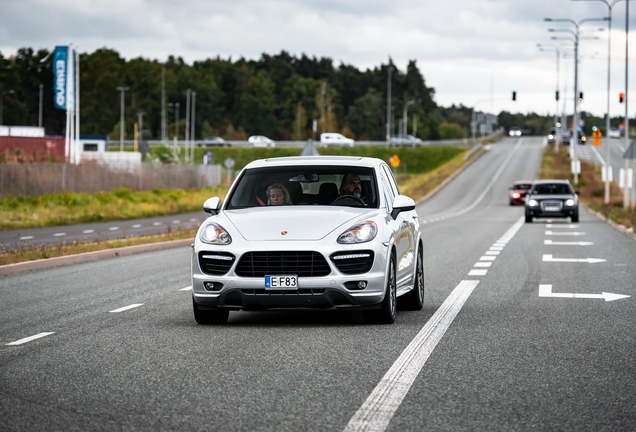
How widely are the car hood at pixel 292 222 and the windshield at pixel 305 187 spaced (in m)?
0.33

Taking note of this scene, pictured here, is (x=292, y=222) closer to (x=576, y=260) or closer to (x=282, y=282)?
(x=282, y=282)

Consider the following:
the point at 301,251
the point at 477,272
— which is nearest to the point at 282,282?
the point at 301,251

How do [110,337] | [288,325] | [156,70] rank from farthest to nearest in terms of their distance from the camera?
[156,70]
[288,325]
[110,337]

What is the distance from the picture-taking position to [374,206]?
1231 cm

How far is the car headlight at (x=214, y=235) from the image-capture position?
1141 cm

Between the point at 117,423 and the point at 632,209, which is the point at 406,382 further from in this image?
the point at 632,209

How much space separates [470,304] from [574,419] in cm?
698

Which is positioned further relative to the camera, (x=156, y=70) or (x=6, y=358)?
(x=156, y=70)

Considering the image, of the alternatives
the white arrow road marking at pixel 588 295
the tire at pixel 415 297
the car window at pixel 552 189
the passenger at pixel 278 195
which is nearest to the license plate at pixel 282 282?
the passenger at pixel 278 195

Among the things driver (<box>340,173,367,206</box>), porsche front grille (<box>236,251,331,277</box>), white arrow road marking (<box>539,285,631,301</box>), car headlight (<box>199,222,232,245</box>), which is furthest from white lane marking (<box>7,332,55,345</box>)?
white arrow road marking (<box>539,285,631,301</box>)

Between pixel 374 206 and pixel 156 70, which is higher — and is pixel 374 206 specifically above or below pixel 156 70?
below

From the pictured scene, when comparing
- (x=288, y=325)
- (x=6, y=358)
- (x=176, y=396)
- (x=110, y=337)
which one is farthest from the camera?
(x=288, y=325)

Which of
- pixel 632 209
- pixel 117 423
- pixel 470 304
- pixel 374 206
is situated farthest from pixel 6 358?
pixel 632 209

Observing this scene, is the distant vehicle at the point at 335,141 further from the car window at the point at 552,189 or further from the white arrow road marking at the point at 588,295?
the white arrow road marking at the point at 588,295
